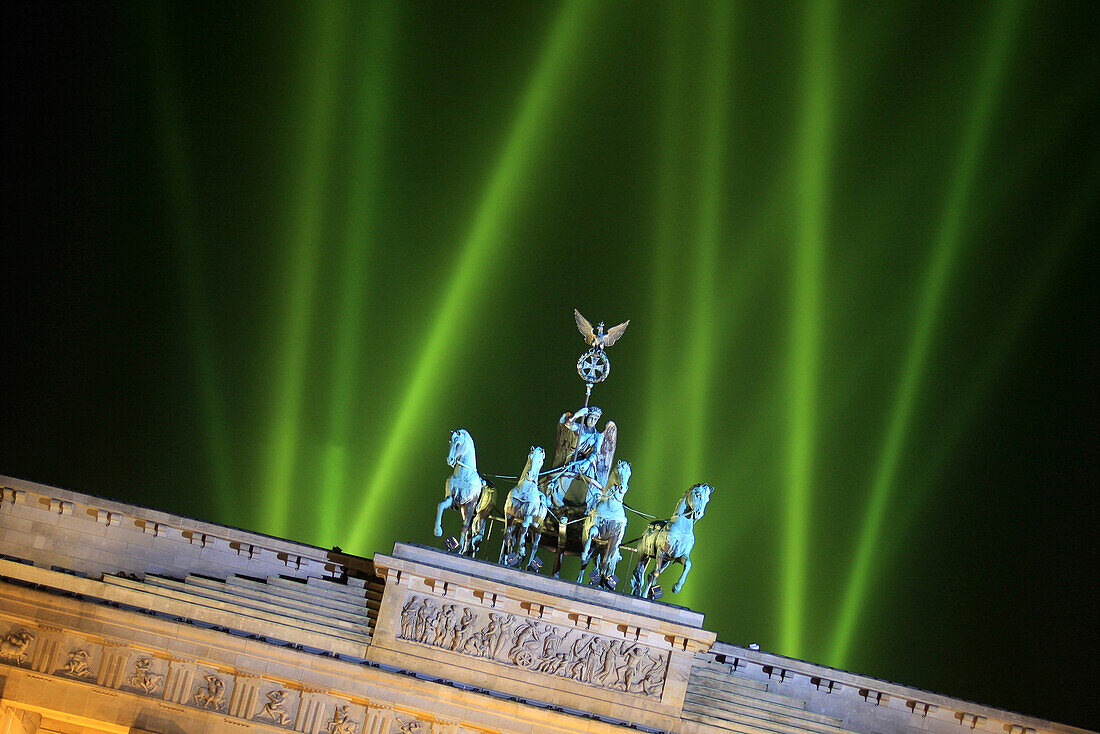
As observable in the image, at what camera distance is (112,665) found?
17.3 m

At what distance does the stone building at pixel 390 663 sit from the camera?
1722 cm

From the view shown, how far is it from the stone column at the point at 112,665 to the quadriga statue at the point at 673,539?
6667 millimetres

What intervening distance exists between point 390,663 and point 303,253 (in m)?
8.72

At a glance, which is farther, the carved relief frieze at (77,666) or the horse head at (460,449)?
the horse head at (460,449)

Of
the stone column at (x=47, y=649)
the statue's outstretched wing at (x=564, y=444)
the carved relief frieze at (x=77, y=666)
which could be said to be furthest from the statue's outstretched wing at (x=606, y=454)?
the stone column at (x=47, y=649)

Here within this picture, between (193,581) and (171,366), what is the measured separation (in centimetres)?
596

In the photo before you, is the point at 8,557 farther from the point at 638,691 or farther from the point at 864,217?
the point at 864,217

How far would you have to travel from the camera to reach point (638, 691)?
17.6 m

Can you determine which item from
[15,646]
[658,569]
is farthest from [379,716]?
[15,646]

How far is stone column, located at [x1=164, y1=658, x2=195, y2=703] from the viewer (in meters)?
17.2

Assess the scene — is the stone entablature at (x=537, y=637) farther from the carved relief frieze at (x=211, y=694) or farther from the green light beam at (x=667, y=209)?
the green light beam at (x=667, y=209)

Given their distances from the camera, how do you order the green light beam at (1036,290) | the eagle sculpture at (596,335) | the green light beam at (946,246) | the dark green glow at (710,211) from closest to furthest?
the eagle sculpture at (596,335)
the green light beam at (946,246)
the green light beam at (1036,290)
the dark green glow at (710,211)

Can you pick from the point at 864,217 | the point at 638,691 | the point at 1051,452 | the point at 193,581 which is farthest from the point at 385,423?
the point at 1051,452

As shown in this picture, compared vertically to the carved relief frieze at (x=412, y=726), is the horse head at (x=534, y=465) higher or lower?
higher
